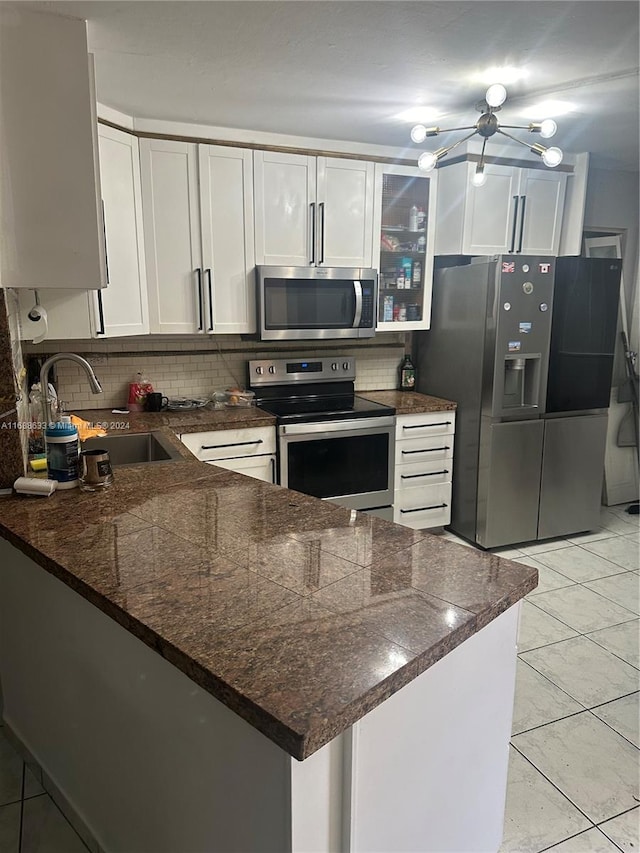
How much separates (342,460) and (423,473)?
0.61 meters

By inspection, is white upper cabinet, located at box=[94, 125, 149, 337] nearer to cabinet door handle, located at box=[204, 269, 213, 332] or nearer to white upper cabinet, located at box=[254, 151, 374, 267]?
cabinet door handle, located at box=[204, 269, 213, 332]

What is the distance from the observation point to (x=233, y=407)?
3553 millimetres

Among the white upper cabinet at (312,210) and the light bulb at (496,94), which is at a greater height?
the light bulb at (496,94)

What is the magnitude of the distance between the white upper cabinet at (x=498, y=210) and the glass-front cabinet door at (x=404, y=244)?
107 mm

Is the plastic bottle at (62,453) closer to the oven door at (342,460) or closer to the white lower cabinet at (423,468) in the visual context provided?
the oven door at (342,460)

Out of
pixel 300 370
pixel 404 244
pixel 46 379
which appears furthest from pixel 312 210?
pixel 46 379

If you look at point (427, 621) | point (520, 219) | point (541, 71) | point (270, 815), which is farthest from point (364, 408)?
point (270, 815)

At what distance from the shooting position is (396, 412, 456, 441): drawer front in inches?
144

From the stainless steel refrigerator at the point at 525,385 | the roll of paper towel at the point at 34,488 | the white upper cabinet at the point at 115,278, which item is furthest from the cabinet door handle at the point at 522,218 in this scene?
the roll of paper towel at the point at 34,488

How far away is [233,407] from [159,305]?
Result: 0.73 metres

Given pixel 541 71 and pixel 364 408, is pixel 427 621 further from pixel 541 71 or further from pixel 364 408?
pixel 364 408

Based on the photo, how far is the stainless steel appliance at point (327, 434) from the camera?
11.0 feet

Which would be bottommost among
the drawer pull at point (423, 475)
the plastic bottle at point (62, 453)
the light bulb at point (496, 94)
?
the drawer pull at point (423, 475)

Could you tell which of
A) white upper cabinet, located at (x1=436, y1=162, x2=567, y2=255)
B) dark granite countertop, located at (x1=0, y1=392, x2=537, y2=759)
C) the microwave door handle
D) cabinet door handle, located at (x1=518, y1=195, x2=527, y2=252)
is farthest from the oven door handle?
cabinet door handle, located at (x1=518, y1=195, x2=527, y2=252)
